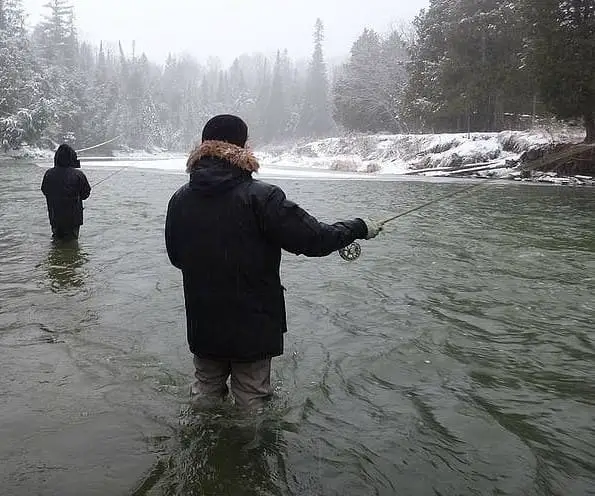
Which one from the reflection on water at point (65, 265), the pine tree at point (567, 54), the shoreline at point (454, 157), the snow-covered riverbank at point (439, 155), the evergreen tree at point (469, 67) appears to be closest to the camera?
the reflection on water at point (65, 265)

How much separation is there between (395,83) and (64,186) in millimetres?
46246

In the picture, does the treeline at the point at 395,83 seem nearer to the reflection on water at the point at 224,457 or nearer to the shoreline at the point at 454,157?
the shoreline at the point at 454,157

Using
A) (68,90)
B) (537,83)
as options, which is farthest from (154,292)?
(68,90)

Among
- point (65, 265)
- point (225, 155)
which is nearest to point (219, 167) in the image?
point (225, 155)

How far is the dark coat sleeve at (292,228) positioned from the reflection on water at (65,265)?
4520 mm

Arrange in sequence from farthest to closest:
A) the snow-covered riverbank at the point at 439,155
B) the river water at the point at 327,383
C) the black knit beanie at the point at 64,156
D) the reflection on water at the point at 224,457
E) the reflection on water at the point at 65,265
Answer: the snow-covered riverbank at the point at 439,155 → the black knit beanie at the point at 64,156 → the reflection on water at the point at 65,265 → the river water at the point at 327,383 → the reflection on water at the point at 224,457

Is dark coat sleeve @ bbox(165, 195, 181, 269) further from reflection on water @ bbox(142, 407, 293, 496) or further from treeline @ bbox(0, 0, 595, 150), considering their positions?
treeline @ bbox(0, 0, 595, 150)

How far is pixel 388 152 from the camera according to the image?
116 ft

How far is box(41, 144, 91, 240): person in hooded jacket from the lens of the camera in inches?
305

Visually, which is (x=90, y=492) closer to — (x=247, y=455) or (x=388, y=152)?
(x=247, y=455)

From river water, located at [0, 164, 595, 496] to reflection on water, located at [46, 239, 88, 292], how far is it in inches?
1.6

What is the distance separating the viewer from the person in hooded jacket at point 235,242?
9.39 feet

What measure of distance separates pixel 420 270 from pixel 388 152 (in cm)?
2869

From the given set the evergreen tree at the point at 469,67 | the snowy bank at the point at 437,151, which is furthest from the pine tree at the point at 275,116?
the evergreen tree at the point at 469,67
